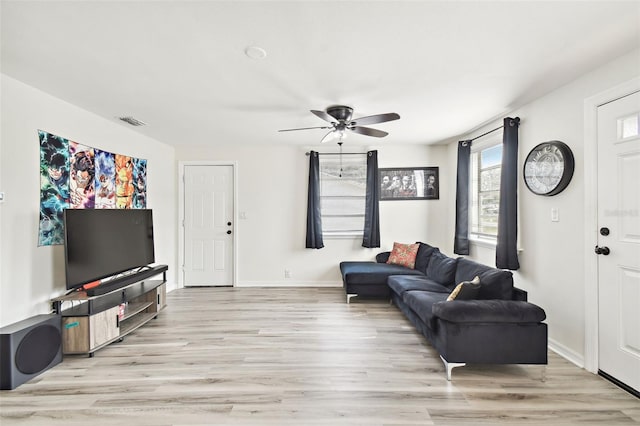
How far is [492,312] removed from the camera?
A: 7.09ft

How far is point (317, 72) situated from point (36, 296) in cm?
314

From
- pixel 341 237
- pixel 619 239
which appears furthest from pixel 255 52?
pixel 341 237


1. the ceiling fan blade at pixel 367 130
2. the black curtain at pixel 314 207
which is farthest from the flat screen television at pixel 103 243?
the ceiling fan blade at pixel 367 130

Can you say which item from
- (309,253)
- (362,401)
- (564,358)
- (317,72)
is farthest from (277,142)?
(564,358)

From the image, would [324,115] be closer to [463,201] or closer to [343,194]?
[343,194]

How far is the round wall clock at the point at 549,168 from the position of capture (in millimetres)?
2467

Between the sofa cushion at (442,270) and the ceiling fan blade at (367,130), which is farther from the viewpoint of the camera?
the sofa cushion at (442,270)

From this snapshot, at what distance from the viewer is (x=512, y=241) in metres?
2.98

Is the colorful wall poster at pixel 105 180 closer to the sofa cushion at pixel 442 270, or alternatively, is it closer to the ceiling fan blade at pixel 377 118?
the ceiling fan blade at pixel 377 118

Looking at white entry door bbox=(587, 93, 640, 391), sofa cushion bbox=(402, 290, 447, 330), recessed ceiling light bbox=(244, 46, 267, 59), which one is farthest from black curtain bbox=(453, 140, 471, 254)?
recessed ceiling light bbox=(244, 46, 267, 59)

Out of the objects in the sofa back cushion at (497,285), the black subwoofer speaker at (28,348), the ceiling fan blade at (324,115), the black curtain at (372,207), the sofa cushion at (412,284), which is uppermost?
the ceiling fan blade at (324,115)

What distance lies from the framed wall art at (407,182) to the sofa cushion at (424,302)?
84.9 inches

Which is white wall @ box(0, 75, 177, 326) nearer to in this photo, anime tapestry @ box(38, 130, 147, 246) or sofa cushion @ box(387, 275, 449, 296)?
anime tapestry @ box(38, 130, 147, 246)

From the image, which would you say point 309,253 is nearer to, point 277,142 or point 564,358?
point 277,142
